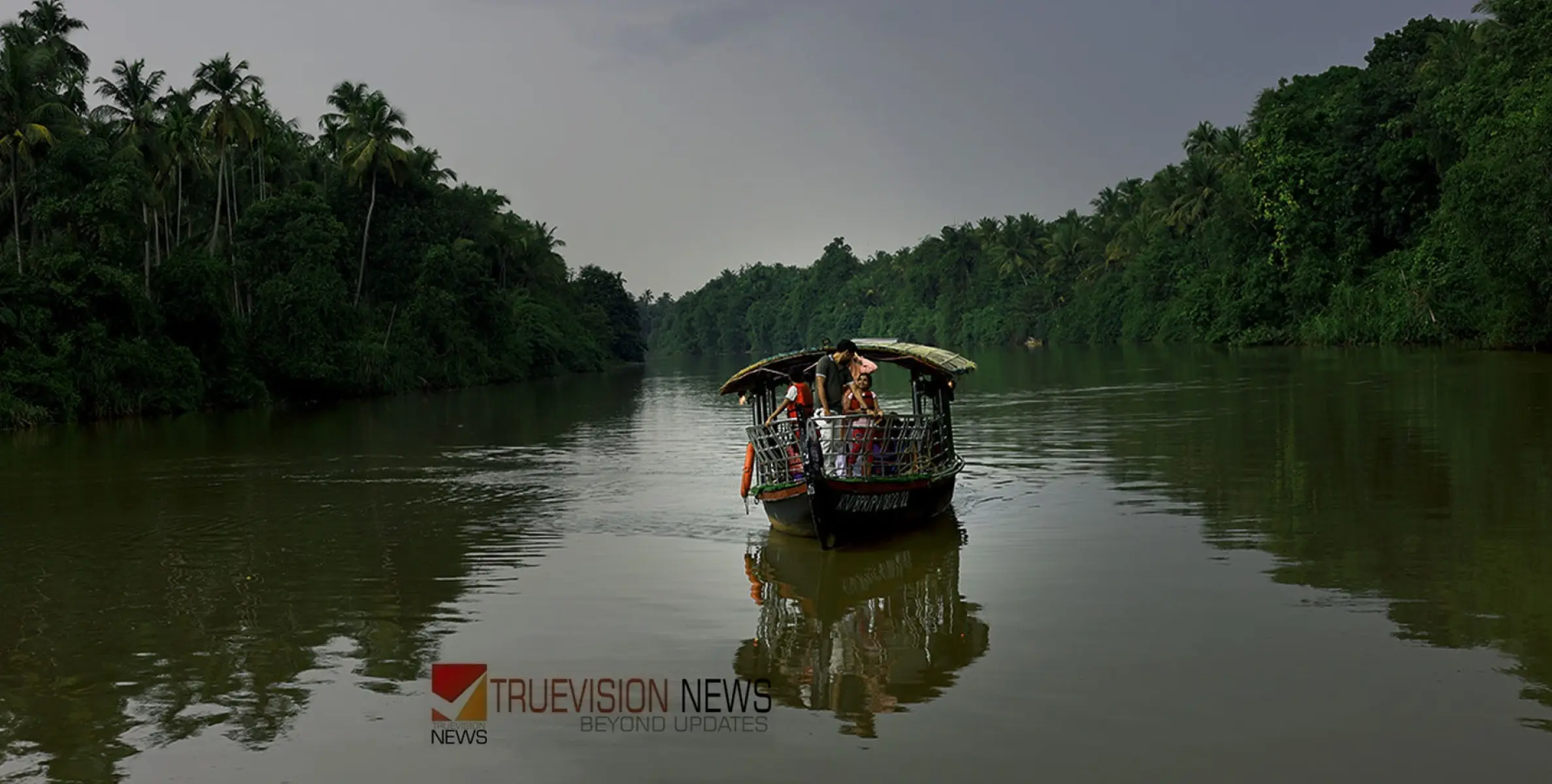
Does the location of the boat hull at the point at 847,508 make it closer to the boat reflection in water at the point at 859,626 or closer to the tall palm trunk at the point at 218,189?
the boat reflection in water at the point at 859,626

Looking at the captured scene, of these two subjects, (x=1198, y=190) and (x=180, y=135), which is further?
(x=1198, y=190)

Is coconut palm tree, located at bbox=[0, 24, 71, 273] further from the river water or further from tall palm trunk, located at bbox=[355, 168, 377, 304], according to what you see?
tall palm trunk, located at bbox=[355, 168, 377, 304]

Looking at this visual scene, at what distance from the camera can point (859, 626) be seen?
9867 millimetres

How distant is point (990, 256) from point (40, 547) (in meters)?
116

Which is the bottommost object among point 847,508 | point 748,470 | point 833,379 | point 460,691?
point 460,691

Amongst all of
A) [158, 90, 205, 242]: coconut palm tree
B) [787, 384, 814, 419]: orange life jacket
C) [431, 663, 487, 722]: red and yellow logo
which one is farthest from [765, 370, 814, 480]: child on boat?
[158, 90, 205, 242]: coconut palm tree

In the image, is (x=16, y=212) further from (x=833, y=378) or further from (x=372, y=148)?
(x=833, y=378)

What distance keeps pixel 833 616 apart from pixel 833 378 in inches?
159

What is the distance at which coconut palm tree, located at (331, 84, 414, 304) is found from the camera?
54.8 meters

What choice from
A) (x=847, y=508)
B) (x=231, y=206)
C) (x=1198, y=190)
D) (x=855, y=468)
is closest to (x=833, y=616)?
(x=847, y=508)

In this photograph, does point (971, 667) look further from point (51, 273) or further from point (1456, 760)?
point (51, 273)

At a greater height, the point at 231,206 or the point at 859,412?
the point at 231,206

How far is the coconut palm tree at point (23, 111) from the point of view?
35.5 m

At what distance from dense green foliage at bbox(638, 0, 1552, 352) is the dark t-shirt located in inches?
1114
